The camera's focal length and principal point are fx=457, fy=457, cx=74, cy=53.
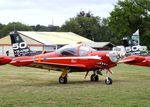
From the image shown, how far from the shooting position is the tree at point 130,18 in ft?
278

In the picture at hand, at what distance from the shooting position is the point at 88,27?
133m

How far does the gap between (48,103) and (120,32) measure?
72.8m

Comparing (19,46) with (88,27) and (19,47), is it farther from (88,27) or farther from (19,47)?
(88,27)

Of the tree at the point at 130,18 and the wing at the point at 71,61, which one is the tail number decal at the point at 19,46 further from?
the tree at the point at 130,18

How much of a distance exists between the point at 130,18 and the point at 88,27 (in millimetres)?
48562

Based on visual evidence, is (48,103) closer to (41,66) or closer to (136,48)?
(41,66)

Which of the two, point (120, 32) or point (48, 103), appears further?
point (120, 32)

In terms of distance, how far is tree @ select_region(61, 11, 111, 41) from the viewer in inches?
5182

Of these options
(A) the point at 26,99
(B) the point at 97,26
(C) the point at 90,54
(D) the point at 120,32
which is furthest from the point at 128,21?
(A) the point at 26,99

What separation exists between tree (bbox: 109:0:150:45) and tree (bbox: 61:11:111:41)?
42.8 m

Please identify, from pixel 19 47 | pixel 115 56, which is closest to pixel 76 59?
pixel 115 56

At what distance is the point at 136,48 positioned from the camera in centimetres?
2720

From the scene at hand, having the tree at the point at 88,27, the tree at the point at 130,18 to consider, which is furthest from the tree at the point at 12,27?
the tree at the point at 130,18

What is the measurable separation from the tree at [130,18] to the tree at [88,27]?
42.8 metres
